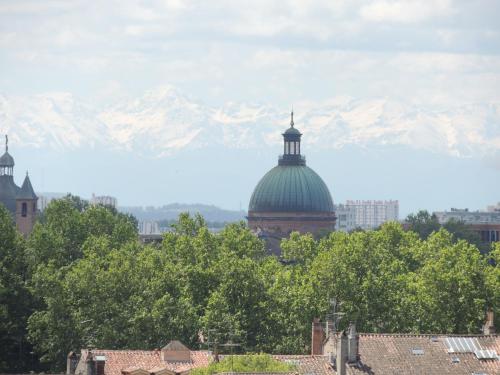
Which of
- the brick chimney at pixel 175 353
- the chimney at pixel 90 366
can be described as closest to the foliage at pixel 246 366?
the brick chimney at pixel 175 353

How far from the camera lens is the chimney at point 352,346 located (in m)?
103

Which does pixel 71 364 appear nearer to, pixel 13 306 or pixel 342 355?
pixel 342 355

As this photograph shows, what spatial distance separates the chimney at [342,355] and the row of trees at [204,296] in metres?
22.8

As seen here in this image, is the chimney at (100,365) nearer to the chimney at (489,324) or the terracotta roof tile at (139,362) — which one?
the terracotta roof tile at (139,362)

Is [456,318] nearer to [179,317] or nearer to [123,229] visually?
[179,317]

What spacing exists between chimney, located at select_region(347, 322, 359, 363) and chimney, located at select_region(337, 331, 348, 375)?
30 centimetres

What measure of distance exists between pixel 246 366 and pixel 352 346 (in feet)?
16.4

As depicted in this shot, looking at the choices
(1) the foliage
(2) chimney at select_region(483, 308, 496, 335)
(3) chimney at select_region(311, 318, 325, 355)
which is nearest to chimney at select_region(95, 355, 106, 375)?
(1) the foliage

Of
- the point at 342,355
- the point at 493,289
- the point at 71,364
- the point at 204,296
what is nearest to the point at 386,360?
the point at 342,355

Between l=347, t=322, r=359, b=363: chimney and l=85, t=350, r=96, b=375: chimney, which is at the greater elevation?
l=347, t=322, r=359, b=363: chimney

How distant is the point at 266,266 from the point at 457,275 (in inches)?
595

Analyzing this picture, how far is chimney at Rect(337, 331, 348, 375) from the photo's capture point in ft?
335

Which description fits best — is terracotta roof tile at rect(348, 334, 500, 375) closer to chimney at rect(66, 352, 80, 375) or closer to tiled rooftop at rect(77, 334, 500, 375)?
tiled rooftop at rect(77, 334, 500, 375)

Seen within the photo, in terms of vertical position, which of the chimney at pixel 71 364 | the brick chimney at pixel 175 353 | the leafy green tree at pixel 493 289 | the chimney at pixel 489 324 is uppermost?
the leafy green tree at pixel 493 289
